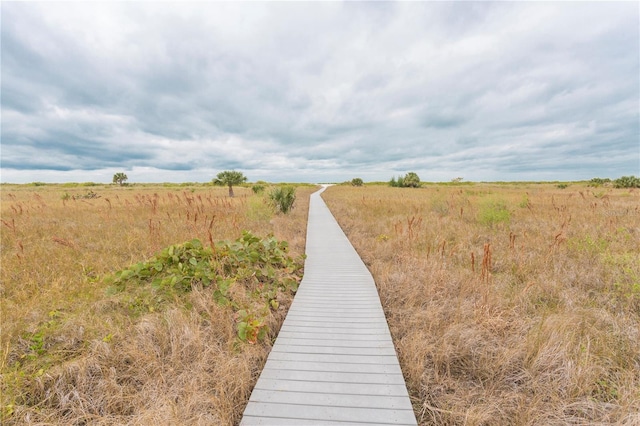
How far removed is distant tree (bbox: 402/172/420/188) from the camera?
5478 centimetres

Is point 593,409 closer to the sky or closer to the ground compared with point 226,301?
closer to the ground

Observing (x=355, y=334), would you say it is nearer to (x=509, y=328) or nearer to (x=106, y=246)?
(x=509, y=328)

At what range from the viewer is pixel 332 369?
2.90m

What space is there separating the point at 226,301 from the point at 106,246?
210 inches

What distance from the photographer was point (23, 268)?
5.11m

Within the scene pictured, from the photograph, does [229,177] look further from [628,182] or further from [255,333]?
[628,182]

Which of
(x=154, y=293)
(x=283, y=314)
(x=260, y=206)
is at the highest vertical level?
(x=260, y=206)

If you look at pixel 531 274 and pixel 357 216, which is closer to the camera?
pixel 531 274

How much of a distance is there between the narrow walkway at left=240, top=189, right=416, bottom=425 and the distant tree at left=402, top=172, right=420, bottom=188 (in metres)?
53.8

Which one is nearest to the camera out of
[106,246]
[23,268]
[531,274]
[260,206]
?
[23,268]

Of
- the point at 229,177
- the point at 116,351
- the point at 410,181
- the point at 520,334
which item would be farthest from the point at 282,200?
the point at 410,181

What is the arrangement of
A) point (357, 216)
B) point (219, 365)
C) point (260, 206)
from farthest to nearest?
point (357, 216) < point (260, 206) < point (219, 365)

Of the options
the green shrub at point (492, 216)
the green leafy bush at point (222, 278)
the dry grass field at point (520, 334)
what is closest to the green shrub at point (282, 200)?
the dry grass field at point (520, 334)

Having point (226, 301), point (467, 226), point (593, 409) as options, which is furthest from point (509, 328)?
point (467, 226)
